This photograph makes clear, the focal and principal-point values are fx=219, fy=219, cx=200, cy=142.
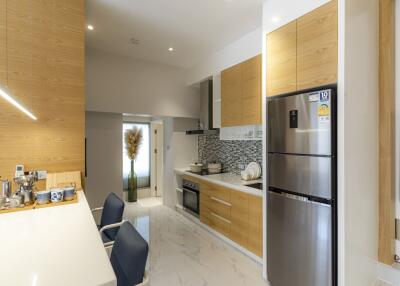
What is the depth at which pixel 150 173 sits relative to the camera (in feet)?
17.4

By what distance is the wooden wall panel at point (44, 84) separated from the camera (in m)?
1.93

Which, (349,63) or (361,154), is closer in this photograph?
(349,63)

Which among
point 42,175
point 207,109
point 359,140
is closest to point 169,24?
point 207,109

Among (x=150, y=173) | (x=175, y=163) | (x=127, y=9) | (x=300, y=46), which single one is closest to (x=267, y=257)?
(x=300, y=46)

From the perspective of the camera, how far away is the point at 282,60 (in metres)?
2.02

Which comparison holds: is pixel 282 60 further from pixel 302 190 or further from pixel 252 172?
pixel 252 172

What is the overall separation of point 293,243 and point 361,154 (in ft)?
2.98

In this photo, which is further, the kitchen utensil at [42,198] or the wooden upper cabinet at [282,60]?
the wooden upper cabinet at [282,60]

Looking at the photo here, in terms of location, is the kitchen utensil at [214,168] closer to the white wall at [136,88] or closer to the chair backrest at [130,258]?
the white wall at [136,88]

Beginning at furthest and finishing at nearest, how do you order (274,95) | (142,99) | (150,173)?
(150,173) → (142,99) → (274,95)

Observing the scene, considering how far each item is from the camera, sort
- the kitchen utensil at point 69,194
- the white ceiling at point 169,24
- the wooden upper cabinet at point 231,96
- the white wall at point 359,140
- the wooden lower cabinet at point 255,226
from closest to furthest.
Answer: the white wall at point 359,140 < the kitchen utensil at point 69,194 < the white ceiling at point 169,24 < the wooden lower cabinet at point 255,226 < the wooden upper cabinet at point 231,96

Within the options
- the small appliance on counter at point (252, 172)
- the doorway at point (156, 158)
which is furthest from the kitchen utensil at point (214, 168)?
the doorway at point (156, 158)

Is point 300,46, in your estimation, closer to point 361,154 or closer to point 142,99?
point 361,154

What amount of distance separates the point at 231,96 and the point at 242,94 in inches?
9.4
